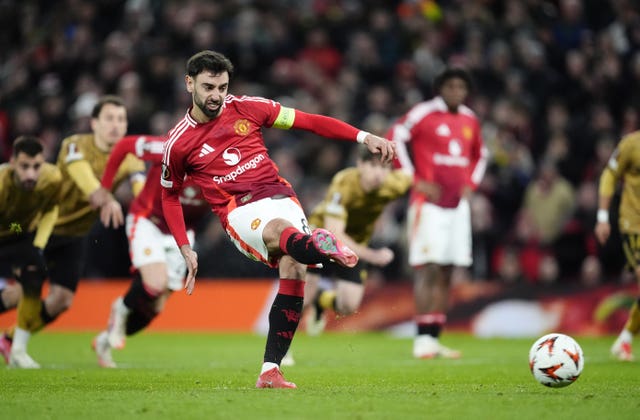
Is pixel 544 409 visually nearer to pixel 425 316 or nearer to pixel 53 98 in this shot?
pixel 425 316

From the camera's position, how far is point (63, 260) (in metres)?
11.1

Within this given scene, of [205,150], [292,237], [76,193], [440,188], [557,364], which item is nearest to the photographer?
[292,237]

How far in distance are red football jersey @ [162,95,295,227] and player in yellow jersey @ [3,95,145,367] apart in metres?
2.85

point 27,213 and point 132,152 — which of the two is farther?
point 27,213

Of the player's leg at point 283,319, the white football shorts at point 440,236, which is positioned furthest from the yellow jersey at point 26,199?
the white football shorts at point 440,236

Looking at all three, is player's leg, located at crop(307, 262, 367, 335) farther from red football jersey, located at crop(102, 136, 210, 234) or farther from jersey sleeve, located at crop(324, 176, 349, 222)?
red football jersey, located at crop(102, 136, 210, 234)

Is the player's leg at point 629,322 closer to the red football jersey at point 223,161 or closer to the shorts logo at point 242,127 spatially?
the red football jersey at point 223,161

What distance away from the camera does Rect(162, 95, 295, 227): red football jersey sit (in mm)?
7551

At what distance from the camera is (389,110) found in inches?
725

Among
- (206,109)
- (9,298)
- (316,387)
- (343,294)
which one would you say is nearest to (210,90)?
(206,109)

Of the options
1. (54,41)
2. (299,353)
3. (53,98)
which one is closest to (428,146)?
(299,353)

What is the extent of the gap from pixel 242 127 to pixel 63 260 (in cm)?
419

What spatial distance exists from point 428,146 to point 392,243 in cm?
492

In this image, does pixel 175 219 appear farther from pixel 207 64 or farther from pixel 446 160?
pixel 446 160
